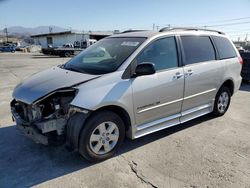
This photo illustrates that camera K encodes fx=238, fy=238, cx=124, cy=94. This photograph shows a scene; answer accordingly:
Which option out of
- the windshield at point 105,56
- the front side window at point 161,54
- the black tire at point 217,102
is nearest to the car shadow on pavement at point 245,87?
the black tire at point 217,102

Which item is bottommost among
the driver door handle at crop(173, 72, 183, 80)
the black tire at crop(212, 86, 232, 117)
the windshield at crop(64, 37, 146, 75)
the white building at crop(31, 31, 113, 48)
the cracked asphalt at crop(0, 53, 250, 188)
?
the cracked asphalt at crop(0, 53, 250, 188)

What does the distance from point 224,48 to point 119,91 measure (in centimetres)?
306

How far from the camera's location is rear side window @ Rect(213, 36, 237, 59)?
5.02 m

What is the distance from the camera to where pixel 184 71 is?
4133 millimetres

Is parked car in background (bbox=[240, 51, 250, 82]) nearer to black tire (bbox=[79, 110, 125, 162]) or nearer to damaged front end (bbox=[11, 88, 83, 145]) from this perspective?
black tire (bbox=[79, 110, 125, 162])

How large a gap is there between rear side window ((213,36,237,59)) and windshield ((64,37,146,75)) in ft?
6.83

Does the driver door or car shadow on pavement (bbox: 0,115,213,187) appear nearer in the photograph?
car shadow on pavement (bbox: 0,115,213,187)

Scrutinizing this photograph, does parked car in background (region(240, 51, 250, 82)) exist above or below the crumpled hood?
below

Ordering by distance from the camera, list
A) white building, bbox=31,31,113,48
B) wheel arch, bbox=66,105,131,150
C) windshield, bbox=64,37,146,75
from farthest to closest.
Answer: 1. white building, bbox=31,31,113,48
2. windshield, bbox=64,37,146,75
3. wheel arch, bbox=66,105,131,150

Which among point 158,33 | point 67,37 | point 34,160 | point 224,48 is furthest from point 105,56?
point 67,37

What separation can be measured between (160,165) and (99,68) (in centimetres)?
168

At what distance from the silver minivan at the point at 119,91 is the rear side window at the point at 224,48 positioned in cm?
28

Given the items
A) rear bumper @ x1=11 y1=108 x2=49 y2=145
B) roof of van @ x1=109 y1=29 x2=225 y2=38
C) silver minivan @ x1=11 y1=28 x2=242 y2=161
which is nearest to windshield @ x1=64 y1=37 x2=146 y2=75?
silver minivan @ x1=11 y1=28 x2=242 y2=161

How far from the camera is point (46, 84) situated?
3355 millimetres
